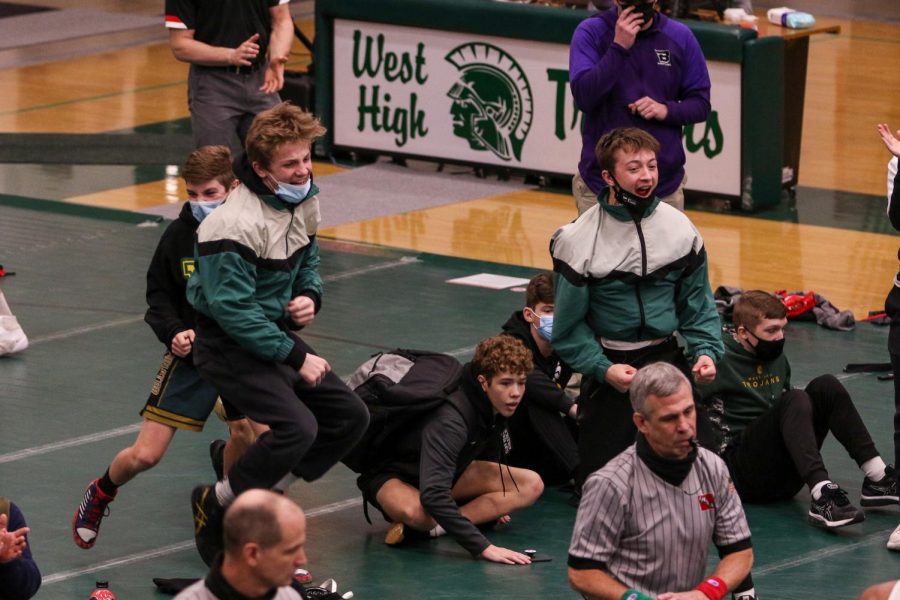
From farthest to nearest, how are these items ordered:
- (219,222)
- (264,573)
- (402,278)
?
(402,278), (219,222), (264,573)

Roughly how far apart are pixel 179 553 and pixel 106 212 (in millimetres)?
6588

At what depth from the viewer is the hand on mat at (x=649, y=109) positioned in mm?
9422

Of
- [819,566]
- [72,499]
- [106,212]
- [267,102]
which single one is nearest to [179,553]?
[72,499]

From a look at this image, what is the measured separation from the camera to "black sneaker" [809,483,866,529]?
7.75 metres

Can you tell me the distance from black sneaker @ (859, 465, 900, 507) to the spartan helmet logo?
7082 mm

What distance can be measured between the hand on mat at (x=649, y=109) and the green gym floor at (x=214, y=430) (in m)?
1.68

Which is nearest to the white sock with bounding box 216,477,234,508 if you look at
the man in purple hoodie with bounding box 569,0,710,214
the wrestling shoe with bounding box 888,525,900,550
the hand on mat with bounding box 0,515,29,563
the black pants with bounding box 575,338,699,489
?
the hand on mat with bounding box 0,515,29,563

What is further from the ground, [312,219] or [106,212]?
[312,219]

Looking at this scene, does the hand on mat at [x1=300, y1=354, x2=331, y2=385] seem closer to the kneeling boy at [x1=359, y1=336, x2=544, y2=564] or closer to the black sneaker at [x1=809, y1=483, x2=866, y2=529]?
the kneeling boy at [x1=359, y1=336, x2=544, y2=564]

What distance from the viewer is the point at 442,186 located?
14.9m

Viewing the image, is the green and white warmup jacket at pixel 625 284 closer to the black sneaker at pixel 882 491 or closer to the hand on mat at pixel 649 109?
the black sneaker at pixel 882 491

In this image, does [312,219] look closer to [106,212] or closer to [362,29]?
[106,212]

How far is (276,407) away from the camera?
6.94 metres

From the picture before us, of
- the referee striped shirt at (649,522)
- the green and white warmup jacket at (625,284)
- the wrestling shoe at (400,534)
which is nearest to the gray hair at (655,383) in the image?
the referee striped shirt at (649,522)
